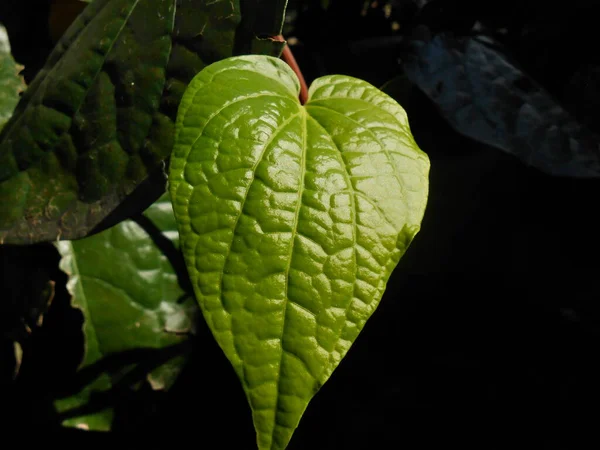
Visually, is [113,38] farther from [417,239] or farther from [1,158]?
[417,239]

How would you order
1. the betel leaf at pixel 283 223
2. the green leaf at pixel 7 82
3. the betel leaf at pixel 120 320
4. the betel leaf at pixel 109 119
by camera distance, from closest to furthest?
the betel leaf at pixel 283 223, the betel leaf at pixel 109 119, the green leaf at pixel 7 82, the betel leaf at pixel 120 320

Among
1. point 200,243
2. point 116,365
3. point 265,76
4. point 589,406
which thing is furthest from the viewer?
point 589,406

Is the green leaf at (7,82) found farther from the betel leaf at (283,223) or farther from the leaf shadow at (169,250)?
the betel leaf at (283,223)

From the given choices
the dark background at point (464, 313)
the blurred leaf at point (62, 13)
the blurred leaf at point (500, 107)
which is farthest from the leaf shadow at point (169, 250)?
the blurred leaf at point (500, 107)

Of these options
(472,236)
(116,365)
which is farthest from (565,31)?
(116,365)

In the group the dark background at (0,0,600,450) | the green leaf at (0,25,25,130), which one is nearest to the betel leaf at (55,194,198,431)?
the dark background at (0,0,600,450)

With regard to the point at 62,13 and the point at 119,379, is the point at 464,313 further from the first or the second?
the point at 62,13
